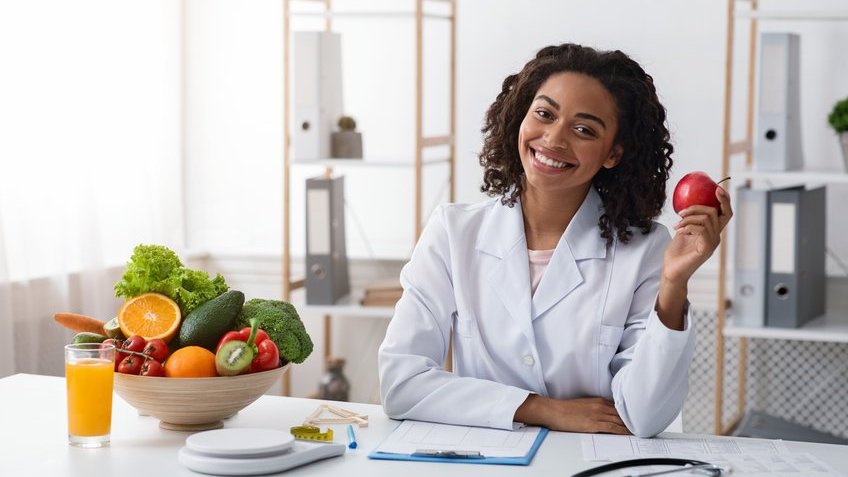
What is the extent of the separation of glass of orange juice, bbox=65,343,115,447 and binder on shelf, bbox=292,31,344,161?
68.5 inches

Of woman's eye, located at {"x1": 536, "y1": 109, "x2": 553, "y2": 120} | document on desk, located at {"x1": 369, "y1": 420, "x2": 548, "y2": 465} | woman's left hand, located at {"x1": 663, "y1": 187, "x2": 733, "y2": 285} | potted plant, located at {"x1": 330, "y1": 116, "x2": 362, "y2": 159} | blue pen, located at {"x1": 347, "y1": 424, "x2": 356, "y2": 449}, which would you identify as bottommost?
document on desk, located at {"x1": 369, "y1": 420, "x2": 548, "y2": 465}

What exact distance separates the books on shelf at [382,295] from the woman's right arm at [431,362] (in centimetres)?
119

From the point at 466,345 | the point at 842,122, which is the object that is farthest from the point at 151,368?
the point at 842,122

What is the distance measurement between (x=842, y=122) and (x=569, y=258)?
1310mm

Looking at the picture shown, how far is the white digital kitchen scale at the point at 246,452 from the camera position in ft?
4.74

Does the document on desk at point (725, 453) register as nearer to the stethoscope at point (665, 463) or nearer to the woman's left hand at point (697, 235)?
the stethoscope at point (665, 463)

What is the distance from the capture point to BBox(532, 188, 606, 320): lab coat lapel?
1961 millimetres

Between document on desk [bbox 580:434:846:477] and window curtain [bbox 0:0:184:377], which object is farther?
window curtain [bbox 0:0:184:377]

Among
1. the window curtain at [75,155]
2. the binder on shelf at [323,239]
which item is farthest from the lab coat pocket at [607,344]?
the window curtain at [75,155]

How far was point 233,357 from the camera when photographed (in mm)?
1603

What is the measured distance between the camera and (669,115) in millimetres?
3303

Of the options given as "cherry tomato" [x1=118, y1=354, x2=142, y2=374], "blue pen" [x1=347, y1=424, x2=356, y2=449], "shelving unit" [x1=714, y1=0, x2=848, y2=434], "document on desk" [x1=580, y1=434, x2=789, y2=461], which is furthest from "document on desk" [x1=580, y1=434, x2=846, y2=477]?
"shelving unit" [x1=714, y1=0, x2=848, y2=434]

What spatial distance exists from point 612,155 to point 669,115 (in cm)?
135

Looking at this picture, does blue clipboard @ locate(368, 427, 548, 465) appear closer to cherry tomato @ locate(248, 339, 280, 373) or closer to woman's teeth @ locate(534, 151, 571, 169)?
cherry tomato @ locate(248, 339, 280, 373)
